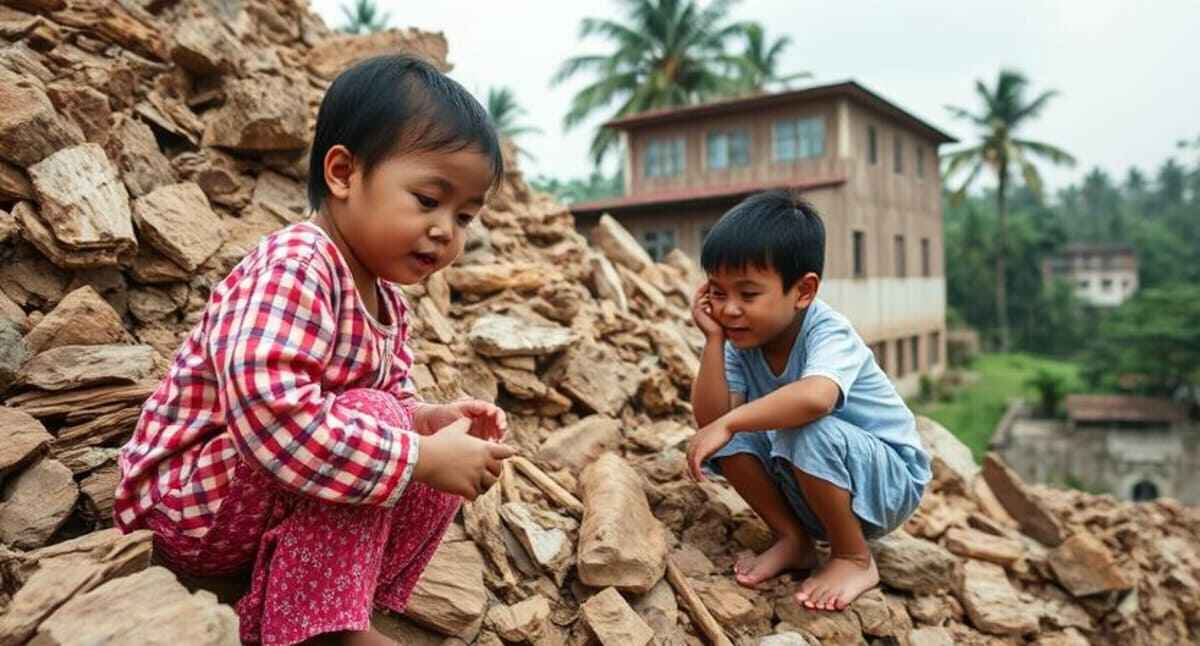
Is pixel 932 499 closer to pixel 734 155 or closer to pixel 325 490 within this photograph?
pixel 325 490

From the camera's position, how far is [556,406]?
10.2 feet

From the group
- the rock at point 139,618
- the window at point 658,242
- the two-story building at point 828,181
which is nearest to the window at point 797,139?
the two-story building at point 828,181

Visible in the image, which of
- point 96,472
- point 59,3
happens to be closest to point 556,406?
point 96,472

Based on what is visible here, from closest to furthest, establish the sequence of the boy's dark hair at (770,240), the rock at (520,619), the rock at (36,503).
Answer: the rock at (36,503)
the rock at (520,619)
the boy's dark hair at (770,240)

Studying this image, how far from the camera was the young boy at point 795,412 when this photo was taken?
2197 mm

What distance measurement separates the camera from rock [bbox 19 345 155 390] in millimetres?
1992

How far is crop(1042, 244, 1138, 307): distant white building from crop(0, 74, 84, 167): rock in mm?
49335

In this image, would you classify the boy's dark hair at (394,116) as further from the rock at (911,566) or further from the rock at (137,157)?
the rock at (911,566)

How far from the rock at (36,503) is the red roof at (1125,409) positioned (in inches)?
882

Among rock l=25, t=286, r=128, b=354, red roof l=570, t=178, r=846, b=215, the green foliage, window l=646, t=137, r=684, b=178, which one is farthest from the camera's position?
the green foliage

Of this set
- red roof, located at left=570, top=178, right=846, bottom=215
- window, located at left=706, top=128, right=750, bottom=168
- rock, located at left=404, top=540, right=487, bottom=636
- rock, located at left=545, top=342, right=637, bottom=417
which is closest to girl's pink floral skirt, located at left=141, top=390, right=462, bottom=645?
rock, located at left=404, top=540, right=487, bottom=636

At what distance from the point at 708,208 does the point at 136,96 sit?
40.7 ft

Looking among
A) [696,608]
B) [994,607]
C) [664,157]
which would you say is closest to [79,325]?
[696,608]

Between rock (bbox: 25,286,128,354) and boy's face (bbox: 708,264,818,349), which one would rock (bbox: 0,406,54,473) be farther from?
boy's face (bbox: 708,264,818,349)
